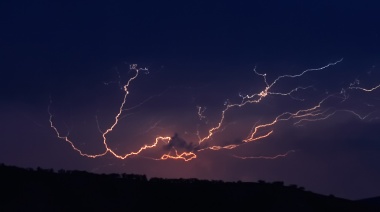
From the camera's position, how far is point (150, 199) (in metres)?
33.7

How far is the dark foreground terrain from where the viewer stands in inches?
1206

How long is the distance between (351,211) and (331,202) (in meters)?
1.12

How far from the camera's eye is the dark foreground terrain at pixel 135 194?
100 ft

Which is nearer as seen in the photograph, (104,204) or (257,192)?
(104,204)

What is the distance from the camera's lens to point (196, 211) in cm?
3394

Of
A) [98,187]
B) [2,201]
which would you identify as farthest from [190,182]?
[2,201]

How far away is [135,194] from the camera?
3381 cm

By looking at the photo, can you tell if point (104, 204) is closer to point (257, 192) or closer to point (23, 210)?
point (23, 210)

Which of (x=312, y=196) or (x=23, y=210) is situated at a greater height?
(x=312, y=196)

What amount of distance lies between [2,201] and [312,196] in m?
16.5

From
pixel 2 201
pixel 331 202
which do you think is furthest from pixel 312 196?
pixel 2 201

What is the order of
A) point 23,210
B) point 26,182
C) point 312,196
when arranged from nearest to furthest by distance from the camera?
point 23,210 → point 26,182 → point 312,196

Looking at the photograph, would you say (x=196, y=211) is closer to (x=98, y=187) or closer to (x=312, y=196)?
(x=98, y=187)

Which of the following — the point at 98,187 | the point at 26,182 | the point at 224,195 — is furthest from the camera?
the point at 224,195
